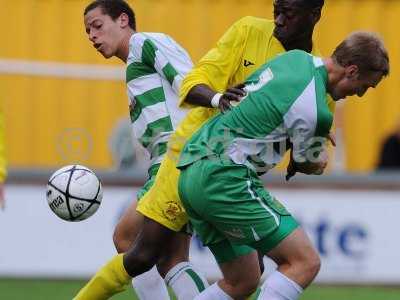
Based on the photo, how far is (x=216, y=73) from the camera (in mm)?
6934

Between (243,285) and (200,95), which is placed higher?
(200,95)

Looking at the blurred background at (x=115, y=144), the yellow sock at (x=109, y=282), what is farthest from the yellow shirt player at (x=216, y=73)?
the blurred background at (x=115, y=144)

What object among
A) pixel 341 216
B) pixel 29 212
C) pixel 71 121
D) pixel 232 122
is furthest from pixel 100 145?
pixel 232 122

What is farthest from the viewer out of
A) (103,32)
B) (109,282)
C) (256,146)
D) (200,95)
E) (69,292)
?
(69,292)

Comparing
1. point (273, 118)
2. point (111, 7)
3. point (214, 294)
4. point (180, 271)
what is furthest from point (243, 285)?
point (111, 7)

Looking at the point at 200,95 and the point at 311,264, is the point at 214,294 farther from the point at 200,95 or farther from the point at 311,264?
the point at 200,95

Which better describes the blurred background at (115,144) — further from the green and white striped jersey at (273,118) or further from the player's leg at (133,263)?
the green and white striped jersey at (273,118)

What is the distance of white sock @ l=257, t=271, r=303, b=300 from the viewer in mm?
6180

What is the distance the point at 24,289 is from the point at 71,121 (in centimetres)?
320

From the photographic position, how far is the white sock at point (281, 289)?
618cm

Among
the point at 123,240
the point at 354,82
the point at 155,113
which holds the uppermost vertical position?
the point at 354,82

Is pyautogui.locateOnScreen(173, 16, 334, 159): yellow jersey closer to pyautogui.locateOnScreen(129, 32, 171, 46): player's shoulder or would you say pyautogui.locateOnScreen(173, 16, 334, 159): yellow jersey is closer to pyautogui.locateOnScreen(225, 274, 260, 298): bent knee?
pyautogui.locateOnScreen(129, 32, 171, 46): player's shoulder

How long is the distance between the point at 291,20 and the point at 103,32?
1252 mm

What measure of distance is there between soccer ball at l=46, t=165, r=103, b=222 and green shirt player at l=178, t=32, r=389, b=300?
48.1 inches
